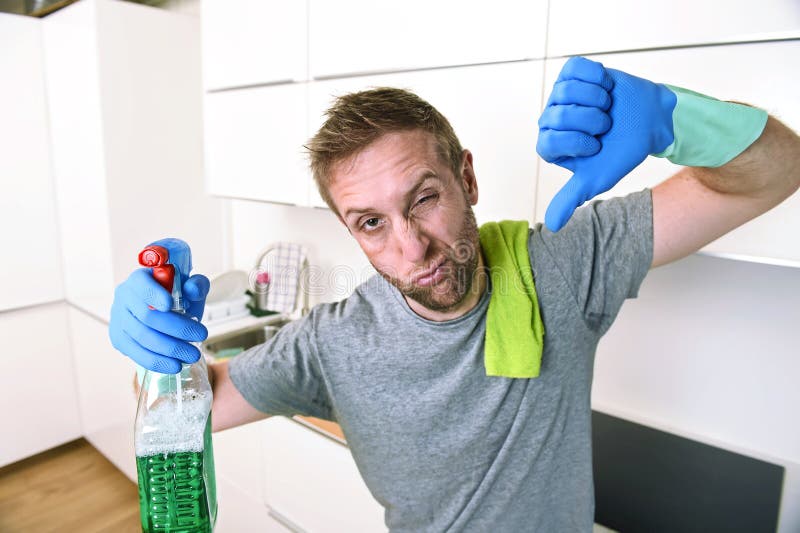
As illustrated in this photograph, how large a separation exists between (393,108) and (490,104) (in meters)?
0.37

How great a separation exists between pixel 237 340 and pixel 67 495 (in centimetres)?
118

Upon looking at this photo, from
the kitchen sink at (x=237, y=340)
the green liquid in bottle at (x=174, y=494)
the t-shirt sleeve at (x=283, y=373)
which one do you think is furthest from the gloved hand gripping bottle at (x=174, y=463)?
the kitchen sink at (x=237, y=340)

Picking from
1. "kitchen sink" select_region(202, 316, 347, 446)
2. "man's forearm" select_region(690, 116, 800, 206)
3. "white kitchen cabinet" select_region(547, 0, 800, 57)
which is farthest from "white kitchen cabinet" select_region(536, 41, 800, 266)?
"kitchen sink" select_region(202, 316, 347, 446)

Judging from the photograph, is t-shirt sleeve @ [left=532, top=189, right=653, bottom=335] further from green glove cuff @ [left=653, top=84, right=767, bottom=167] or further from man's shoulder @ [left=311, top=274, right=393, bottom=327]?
man's shoulder @ [left=311, top=274, right=393, bottom=327]

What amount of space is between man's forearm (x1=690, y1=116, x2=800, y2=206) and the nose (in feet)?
1.41

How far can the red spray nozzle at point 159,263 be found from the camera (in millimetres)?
516

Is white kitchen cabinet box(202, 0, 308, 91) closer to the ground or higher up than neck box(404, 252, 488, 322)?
higher up

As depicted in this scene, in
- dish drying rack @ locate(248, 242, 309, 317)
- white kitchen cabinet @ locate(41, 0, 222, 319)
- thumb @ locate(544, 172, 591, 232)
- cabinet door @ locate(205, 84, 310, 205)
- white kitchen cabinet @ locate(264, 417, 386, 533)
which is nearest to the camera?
thumb @ locate(544, 172, 591, 232)

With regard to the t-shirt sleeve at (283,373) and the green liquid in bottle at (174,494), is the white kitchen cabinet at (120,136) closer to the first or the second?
the t-shirt sleeve at (283,373)

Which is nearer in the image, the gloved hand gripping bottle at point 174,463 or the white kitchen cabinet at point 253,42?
the gloved hand gripping bottle at point 174,463

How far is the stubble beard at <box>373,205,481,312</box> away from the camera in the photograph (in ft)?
2.79

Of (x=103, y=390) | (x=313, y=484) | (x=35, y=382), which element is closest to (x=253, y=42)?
(x=313, y=484)

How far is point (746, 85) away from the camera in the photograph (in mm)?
846

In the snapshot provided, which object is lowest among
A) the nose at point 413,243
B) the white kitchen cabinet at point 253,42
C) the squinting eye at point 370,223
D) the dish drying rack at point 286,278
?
the dish drying rack at point 286,278
